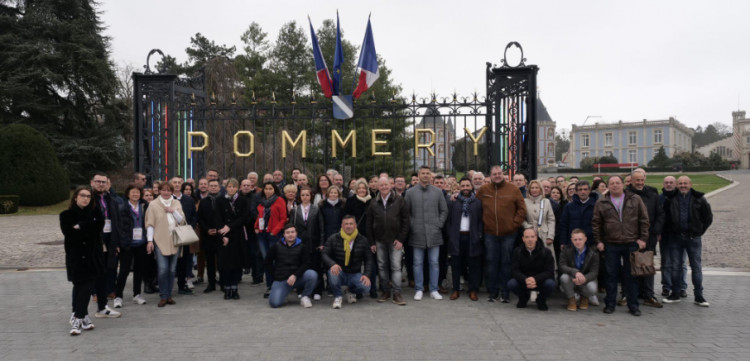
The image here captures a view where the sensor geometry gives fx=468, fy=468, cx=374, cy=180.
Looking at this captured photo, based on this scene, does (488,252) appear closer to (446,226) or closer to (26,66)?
(446,226)

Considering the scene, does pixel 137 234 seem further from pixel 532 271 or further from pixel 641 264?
pixel 641 264

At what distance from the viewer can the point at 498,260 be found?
6789 millimetres

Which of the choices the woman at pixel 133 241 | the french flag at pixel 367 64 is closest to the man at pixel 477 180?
the french flag at pixel 367 64

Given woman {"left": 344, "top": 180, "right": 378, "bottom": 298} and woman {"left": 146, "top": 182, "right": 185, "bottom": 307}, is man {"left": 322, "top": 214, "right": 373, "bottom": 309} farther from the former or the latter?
woman {"left": 146, "top": 182, "right": 185, "bottom": 307}

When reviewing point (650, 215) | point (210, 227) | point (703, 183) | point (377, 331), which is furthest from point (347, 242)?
point (703, 183)

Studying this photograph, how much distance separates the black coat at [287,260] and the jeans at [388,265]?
3.50 feet

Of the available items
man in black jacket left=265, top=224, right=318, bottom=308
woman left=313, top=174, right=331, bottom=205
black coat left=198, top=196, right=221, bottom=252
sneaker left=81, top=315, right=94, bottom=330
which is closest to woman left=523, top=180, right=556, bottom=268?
woman left=313, top=174, right=331, bottom=205

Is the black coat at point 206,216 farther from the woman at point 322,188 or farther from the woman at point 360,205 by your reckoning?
the woman at point 360,205

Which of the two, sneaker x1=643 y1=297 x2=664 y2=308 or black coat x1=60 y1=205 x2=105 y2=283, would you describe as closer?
black coat x1=60 y1=205 x2=105 y2=283

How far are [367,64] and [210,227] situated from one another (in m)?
A: 5.08

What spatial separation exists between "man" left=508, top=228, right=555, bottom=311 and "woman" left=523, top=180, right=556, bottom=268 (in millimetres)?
331

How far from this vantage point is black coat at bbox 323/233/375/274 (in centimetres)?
670

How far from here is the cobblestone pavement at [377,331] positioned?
4.58 m

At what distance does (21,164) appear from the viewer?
2298cm
